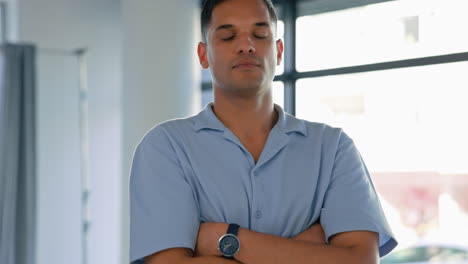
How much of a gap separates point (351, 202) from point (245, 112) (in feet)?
1.04

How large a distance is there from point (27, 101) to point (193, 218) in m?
3.78

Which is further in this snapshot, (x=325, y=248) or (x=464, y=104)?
(x=464, y=104)

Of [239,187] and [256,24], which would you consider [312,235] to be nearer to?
[239,187]

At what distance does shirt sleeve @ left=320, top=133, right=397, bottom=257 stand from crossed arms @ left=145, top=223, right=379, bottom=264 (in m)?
0.05

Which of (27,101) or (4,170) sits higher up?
(27,101)

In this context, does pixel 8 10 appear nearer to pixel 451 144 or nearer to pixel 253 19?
pixel 451 144

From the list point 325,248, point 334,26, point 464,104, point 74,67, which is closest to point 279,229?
point 325,248

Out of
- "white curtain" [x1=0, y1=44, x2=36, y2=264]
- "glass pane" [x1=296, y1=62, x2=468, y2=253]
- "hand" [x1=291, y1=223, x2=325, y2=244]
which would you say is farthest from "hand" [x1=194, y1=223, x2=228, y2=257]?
"white curtain" [x1=0, y1=44, x2=36, y2=264]

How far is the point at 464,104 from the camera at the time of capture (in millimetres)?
4113

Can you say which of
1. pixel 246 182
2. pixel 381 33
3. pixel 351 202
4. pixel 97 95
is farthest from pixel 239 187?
pixel 97 95

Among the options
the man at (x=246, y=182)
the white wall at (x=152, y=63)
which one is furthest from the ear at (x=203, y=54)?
the white wall at (x=152, y=63)

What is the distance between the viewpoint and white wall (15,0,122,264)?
5.28m

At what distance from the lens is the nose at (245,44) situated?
1371 millimetres

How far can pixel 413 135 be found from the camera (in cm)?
441
